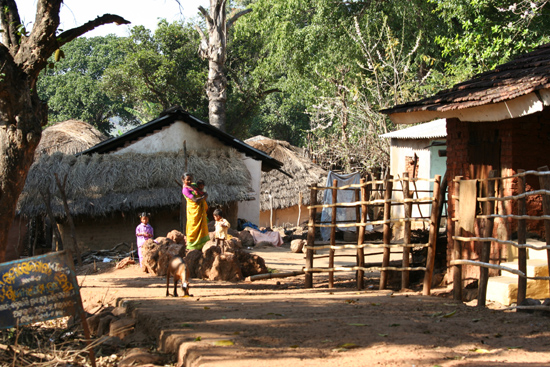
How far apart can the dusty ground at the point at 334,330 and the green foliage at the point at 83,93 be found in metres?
28.2

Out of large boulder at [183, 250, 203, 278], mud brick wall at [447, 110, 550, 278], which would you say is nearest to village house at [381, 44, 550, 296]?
mud brick wall at [447, 110, 550, 278]

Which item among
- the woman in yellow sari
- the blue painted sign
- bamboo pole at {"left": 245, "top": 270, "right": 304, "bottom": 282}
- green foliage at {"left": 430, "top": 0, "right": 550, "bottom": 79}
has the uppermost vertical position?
green foliage at {"left": 430, "top": 0, "right": 550, "bottom": 79}

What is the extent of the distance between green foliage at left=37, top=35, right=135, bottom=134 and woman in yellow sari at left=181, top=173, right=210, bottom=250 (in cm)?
2457

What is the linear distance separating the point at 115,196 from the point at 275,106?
21.1m

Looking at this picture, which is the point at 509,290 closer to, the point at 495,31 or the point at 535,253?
the point at 535,253

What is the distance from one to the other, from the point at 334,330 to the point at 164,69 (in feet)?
71.8

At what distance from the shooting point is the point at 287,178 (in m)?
24.7

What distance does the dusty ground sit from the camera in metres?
4.16

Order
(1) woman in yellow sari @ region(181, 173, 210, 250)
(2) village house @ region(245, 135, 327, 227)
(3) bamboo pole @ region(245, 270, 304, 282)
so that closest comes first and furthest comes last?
(1) woman in yellow sari @ region(181, 173, 210, 250)
(3) bamboo pole @ region(245, 270, 304, 282)
(2) village house @ region(245, 135, 327, 227)

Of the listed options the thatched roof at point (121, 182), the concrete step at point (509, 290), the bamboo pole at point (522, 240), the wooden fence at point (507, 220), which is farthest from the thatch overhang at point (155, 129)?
the bamboo pole at point (522, 240)

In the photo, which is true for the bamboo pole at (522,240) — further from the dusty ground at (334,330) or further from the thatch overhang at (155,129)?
the thatch overhang at (155,129)

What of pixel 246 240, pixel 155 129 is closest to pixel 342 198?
pixel 246 240

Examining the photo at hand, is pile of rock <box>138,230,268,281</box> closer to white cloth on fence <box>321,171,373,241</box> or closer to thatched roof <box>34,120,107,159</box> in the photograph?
white cloth on fence <box>321,171,373,241</box>

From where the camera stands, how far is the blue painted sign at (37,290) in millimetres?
3998
